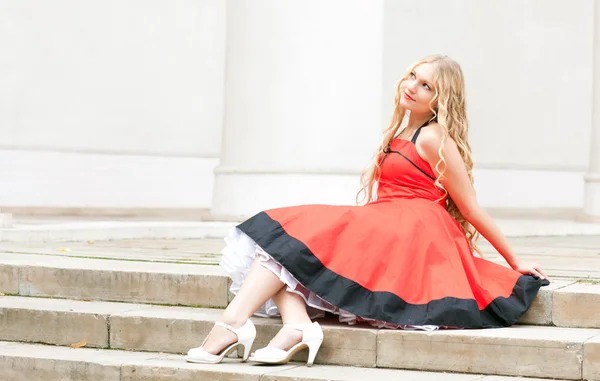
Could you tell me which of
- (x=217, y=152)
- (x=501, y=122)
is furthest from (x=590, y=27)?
(x=217, y=152)

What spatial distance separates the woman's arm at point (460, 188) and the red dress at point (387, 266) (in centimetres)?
8

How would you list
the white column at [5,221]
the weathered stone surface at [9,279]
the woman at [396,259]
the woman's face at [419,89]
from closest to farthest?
the woman at [396,259]
the woman's face at [419,89]
the weathered stone surface at [9,279]
the white column at [5,221]

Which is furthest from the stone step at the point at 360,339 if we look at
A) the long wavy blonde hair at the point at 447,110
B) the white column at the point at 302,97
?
the white column at the point at 302,97

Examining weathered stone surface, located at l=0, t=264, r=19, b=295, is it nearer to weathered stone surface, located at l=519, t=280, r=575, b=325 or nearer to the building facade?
weathered stone surface, located at l=519, t=280, r=575, b=325

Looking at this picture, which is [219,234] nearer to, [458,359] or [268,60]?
[268,60]

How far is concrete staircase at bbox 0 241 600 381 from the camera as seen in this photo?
13.5ft

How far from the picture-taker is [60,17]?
37.2 feet

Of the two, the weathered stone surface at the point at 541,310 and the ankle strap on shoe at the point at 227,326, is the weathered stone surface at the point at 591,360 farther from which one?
the ankle strap on shoe at the point at 227,326

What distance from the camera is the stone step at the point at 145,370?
4.09 m

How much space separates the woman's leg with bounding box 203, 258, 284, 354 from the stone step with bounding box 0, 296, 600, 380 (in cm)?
29

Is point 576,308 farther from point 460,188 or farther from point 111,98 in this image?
point 111,98

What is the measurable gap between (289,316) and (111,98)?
7.98m

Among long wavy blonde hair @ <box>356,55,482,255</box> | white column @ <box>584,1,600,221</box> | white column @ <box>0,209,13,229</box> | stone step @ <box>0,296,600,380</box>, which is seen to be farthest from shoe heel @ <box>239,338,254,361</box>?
white column @ <box>584,1,600,221</box>

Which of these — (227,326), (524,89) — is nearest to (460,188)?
(227,326)
